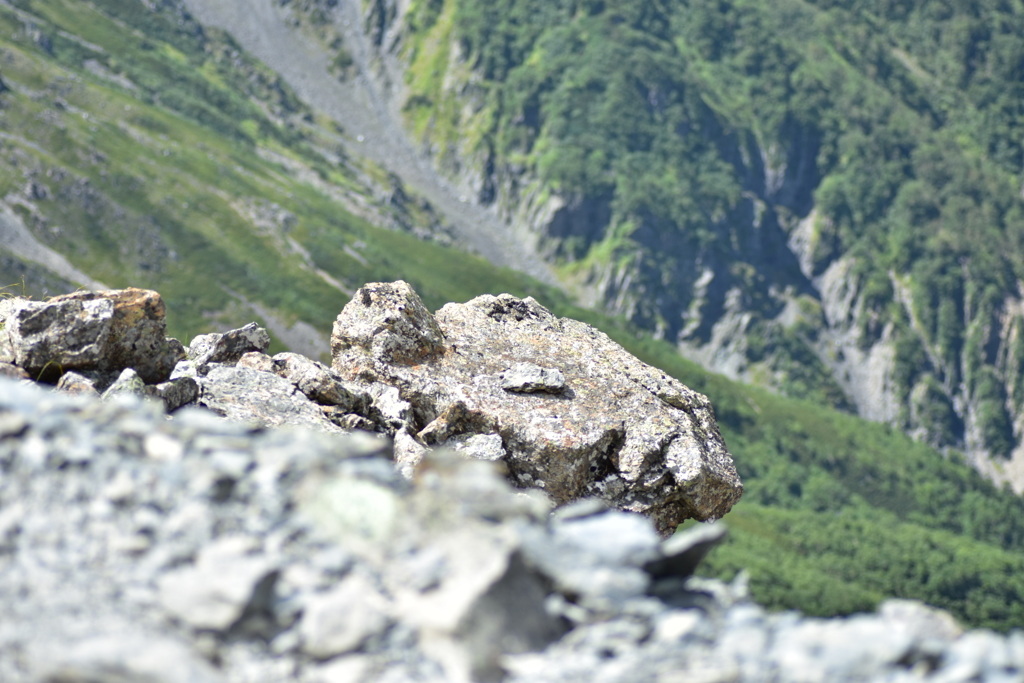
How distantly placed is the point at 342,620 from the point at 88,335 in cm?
1629

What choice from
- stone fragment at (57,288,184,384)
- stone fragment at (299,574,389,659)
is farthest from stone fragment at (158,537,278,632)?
stone fragment at (57,288,184,384)

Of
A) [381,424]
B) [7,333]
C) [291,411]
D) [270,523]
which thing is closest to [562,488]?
[381,424]

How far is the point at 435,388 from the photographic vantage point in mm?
27000

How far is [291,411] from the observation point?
2377 centimetres

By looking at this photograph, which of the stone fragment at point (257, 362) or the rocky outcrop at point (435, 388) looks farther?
the stone fragment at point (257, 362)

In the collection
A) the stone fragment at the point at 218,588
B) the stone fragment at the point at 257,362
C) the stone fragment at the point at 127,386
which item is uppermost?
the stone fragment at the point at 218,588

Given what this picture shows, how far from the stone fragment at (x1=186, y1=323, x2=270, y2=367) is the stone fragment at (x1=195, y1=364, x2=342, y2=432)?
2189 millimetres

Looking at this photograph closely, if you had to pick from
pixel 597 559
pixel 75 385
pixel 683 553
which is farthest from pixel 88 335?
pixel 683 553

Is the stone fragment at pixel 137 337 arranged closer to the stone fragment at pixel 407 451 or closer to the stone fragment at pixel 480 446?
the stone fragment at pixel 407 451

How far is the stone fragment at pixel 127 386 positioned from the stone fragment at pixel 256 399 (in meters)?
1.58

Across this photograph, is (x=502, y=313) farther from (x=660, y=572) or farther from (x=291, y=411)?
(x=660, y=572)

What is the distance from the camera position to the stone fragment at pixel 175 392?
21438mm

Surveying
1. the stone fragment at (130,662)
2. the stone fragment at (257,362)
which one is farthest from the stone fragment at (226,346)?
the stone fragment at (130,662)

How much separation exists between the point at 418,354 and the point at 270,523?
18168 mm
